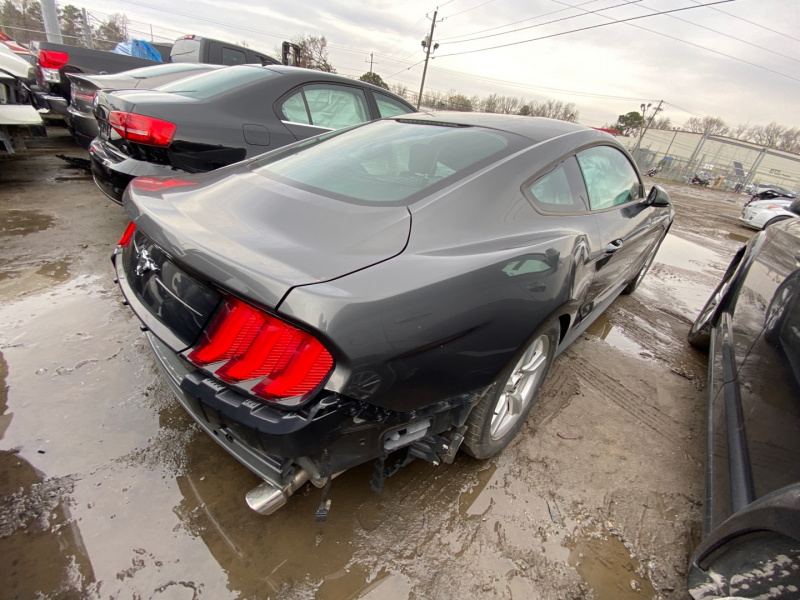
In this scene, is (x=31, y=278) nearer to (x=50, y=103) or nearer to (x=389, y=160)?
(x=389, y=160)

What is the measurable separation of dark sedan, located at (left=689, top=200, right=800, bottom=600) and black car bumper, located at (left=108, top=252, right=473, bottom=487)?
89 cm

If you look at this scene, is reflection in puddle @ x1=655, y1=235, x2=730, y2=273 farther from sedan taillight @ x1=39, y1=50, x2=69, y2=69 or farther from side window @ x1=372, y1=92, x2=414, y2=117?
sedan taillight @ x1=39, y1=50, x2=69, y2=69

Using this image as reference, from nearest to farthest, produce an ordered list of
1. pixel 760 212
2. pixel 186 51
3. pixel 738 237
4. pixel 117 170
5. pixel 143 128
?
pixel 143 128, pixel 117 170, pixel 186 51, pixel 738 237, pixel 760 212

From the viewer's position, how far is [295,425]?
1.10m

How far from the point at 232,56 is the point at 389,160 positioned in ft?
27.6

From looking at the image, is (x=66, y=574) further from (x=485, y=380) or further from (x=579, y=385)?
(x=579, y=385)

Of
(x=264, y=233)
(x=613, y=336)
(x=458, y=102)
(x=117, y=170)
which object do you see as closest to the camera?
(x=264, y=233)

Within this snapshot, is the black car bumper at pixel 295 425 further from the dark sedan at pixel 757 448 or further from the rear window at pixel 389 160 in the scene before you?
the dark sedan at pixel 757 448

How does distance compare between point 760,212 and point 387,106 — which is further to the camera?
point 760,212

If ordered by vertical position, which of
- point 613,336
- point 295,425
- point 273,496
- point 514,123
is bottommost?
point 613,336

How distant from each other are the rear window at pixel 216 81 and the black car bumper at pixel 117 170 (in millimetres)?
727

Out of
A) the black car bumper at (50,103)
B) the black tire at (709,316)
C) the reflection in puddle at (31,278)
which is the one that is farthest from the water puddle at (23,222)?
the black tire at (709,316)

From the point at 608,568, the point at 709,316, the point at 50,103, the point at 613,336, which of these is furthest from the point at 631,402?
the point at 50,103

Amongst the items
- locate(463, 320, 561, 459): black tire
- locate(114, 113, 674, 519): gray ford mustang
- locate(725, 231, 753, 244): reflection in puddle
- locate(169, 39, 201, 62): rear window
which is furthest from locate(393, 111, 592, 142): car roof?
locate(725, 231, 753, 244): reflection in puddle
